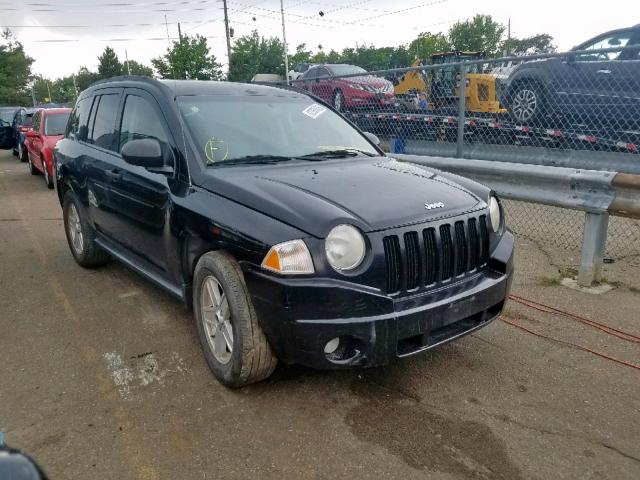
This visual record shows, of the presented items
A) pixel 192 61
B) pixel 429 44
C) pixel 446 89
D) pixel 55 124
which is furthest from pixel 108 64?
pixel 446 89

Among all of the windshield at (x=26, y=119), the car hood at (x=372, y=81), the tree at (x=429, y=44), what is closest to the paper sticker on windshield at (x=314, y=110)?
the car hood at (x=372, y=81)

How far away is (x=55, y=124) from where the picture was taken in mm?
11250

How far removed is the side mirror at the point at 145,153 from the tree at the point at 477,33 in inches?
3251

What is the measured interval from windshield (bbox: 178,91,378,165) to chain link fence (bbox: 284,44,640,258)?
120 inches

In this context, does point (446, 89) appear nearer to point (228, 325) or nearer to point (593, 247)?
point (593, 247)

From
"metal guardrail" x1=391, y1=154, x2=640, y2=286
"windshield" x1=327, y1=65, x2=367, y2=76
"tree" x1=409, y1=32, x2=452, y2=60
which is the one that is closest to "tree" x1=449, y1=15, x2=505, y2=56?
"tree" x1=409, y1=32, x2=452, y2=60

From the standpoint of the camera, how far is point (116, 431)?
2658 mm

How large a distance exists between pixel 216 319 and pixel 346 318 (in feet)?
3.00

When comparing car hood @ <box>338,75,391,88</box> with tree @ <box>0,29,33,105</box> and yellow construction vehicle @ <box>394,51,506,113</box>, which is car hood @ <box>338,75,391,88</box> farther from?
tree @ <box>0,29,33,105</box>

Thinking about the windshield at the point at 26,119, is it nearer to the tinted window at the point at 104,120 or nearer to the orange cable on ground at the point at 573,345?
the tinted window at the point at 104,120

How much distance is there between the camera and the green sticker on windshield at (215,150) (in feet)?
11.0

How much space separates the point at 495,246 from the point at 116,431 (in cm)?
237

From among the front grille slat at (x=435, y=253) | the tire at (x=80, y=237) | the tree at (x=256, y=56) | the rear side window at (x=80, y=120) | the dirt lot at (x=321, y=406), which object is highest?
the tree at (x=256, y=56)

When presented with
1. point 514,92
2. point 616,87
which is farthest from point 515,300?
point 514,92
